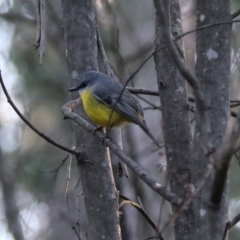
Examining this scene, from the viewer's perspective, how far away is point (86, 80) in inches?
155

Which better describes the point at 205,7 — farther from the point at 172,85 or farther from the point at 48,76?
the point at 48,76

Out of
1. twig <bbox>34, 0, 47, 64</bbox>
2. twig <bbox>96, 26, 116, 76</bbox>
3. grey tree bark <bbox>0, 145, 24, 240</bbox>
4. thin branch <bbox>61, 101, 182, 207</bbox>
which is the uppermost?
grey tree bark <bbox>0, 145, 24, 240</bbox>

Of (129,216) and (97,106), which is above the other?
Result: (129,216)

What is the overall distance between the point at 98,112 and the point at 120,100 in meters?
0.24

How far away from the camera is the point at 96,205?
11.4ft

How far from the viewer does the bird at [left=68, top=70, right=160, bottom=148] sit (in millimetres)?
4087

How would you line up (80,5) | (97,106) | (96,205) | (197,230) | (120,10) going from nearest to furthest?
1. (197,230)
2. (96,205)
3. (80,5)
4. (97,106)
5. (120,10)

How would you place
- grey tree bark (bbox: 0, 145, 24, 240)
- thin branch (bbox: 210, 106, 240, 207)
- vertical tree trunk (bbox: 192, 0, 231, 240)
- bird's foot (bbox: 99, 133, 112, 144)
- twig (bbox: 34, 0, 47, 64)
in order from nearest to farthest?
1. thin branch (bbox: 210, 106, 240, 207)
2. vertical tree trunk (bbox: 192, 0, 231, 240)
3. twig (bbox: 34, 0, 47, 64)
4. bird's foot (bbox: 99, 133, 112, 144)
5. grey tree bark (bbox: 0, 145, 24, 240)

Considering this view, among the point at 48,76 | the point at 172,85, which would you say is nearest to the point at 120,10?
the point at 48,76

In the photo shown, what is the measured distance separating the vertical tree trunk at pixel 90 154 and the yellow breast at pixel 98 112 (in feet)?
1.23

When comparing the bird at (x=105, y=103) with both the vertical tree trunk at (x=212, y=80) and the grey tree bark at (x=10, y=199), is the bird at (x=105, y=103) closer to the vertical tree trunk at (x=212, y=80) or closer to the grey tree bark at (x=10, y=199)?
the vertical tree trunk at (x=212, y=80)

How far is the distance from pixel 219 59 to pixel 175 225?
0.92m

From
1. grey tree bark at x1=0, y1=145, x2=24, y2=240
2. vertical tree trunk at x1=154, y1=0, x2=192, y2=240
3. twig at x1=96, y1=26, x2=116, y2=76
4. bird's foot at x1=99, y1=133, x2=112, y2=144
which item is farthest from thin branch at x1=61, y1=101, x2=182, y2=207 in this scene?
grey tree bark at x1=0, y1=145, x2=24, y2=240

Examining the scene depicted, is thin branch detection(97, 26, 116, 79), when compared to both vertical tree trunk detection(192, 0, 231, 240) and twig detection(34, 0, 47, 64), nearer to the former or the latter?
twig detection(34, 0, 47, 64)
